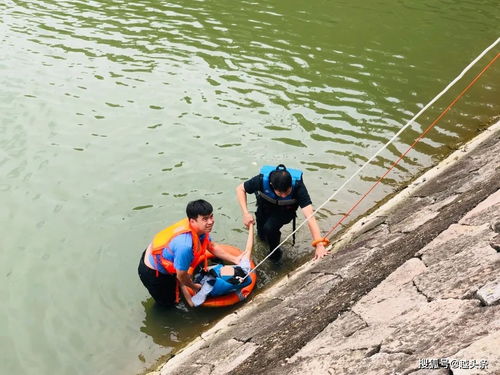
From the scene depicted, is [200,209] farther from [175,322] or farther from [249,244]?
[175,322]

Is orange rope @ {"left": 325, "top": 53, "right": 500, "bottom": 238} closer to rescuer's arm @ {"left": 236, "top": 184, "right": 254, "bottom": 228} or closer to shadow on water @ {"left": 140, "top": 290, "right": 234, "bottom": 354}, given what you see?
rescuer's arm @ {"left": 236, "top": 184, "right": 254, "bottom": 228}

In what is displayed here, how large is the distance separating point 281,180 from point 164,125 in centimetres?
478

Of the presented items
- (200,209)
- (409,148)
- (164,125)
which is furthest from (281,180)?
(164,125)

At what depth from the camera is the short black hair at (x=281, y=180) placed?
5513mm

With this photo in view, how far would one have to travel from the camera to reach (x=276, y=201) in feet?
20.3

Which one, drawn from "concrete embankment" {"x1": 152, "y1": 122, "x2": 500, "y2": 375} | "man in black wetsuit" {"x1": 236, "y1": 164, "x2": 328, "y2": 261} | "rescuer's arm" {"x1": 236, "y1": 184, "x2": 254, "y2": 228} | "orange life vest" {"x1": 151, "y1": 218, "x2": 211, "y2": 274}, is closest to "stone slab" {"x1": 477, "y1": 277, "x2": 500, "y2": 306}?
"concrete embankment" {"x1": 152, "y1": 122, "x2": 500, "y2": 375}

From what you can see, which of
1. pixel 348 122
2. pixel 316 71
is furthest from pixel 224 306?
pixel 316 71

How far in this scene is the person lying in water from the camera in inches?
236

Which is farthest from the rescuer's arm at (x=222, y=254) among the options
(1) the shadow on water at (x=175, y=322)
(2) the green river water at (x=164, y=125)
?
(1) the shadow on water at (x=175, y=322)

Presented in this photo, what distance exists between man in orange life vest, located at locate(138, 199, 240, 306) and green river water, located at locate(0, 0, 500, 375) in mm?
441

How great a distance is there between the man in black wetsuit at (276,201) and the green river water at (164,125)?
0.60m

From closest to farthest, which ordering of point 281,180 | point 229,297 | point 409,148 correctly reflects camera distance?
point 281,180
point 229,297
point 409,148

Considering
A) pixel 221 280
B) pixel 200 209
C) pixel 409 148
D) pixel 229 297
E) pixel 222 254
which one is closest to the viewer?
pixel 200 209

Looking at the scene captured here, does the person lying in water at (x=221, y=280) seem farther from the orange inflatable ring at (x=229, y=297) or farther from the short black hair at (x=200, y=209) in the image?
the short black hair at (x=200, y=209)
